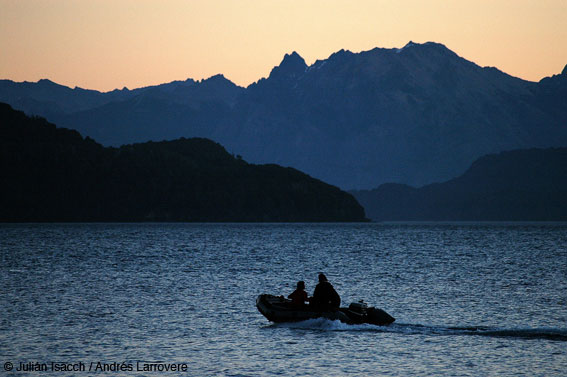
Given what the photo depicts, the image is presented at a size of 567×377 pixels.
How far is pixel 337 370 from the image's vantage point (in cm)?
3331

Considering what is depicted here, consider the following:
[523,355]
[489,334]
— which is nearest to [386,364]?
[523,355]

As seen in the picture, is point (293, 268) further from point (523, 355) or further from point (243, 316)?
point (523, 355)

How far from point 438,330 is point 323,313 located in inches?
256

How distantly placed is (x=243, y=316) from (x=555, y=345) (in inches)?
758

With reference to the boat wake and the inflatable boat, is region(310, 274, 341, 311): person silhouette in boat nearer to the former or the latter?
the inflatable boat

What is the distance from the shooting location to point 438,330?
42.5m

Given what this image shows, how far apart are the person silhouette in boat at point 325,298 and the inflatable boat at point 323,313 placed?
26 centimetres

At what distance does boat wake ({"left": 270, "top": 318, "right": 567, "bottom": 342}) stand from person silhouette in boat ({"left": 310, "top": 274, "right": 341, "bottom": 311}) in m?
0.76

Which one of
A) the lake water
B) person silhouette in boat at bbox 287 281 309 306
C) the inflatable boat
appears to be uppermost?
person silhouette in boat at bbox 287 281 309 306

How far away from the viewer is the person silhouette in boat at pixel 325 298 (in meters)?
43.5

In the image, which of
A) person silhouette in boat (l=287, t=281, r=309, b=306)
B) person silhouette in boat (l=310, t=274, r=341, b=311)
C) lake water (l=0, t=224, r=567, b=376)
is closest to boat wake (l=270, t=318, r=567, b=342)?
lake water (l=0, t=224, r=567, b=376)

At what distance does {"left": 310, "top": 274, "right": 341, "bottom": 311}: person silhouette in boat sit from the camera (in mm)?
43500

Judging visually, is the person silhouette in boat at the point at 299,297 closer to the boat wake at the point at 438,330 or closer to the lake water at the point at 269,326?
the boat wake at the point at 438,330

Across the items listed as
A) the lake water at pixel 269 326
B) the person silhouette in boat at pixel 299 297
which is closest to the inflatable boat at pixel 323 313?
the person silhouette in boat at pixel 299 297
